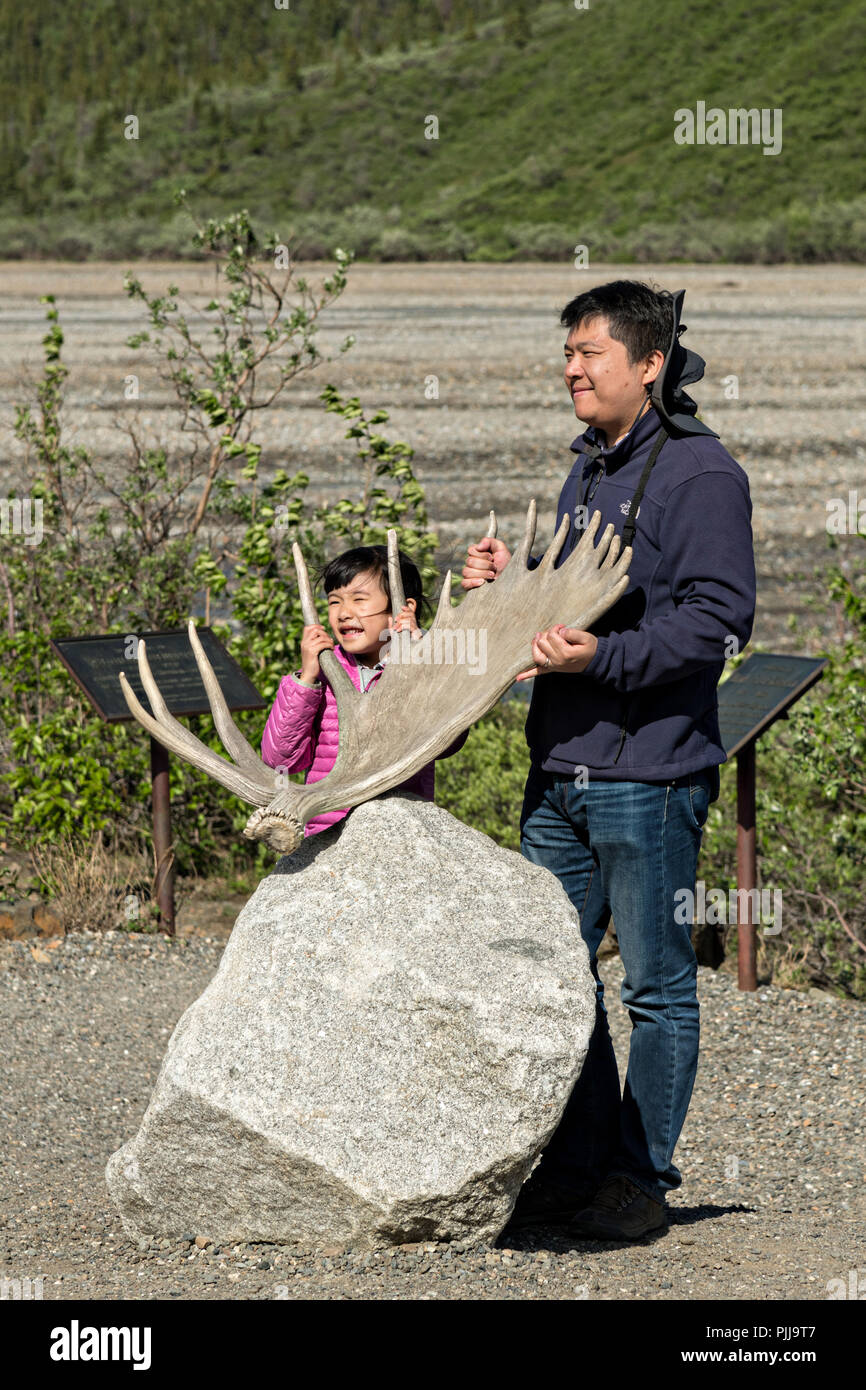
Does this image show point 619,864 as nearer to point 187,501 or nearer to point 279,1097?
point 279,1097

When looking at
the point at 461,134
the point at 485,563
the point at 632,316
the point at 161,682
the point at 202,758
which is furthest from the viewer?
the point at 461,134

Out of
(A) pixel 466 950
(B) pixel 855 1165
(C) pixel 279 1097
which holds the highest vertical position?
(A) pixel 466 950

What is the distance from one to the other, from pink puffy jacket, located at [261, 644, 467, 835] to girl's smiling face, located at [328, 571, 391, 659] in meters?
0.06

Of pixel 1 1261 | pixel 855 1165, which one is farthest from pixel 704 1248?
pixel 1 1261

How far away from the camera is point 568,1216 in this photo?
13.6 ft

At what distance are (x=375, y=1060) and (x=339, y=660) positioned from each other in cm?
100

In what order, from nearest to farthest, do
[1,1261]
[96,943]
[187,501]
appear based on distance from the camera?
[1,1261] < [96,943] < [187,501]

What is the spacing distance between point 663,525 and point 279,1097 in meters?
1.58

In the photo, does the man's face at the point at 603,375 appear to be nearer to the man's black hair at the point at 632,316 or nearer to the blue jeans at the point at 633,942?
the man's black hair at the point at 632,316

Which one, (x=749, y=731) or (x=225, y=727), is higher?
(x=225, y=727)

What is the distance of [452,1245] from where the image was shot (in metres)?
3.85

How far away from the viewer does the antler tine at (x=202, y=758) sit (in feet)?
13.1

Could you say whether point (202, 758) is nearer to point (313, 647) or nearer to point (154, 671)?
point (313, 647)

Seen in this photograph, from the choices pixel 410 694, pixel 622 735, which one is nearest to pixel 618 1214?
pixel 622 735
